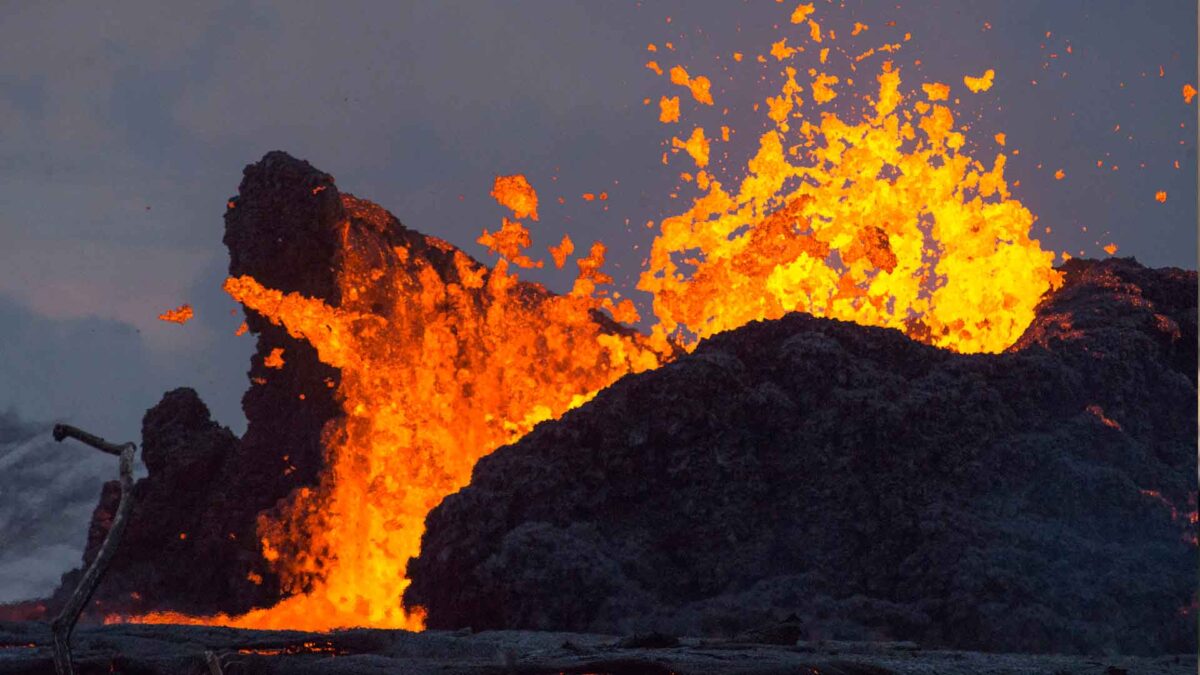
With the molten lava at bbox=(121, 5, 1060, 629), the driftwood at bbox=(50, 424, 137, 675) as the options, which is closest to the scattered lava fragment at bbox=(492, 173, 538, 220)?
the molten lava at bbox=(121, 5, 1060, 629)

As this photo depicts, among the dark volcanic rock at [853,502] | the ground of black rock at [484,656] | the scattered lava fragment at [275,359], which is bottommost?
the ground of black rock at [484,656]

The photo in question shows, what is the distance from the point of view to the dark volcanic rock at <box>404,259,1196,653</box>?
12594mm

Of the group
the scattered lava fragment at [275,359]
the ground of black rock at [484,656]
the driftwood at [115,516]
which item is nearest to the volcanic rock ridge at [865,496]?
the ground of black rock at [484,656]

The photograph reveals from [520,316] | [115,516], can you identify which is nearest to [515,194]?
[520,316]

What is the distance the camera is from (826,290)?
796 inches

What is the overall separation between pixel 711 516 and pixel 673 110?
27.7 ft

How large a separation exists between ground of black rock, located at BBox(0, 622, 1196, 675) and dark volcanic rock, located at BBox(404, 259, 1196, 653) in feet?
9.01

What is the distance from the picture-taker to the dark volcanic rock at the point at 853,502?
1259cm

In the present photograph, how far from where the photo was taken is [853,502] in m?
14.1

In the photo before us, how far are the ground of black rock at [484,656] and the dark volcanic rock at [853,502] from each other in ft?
9.01

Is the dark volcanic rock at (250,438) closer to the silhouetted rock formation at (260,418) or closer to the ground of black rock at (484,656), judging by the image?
the silhouetted rock formation at (260,418)

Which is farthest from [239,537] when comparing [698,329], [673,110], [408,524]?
[673,110]

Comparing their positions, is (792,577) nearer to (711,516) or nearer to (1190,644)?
(711,516)

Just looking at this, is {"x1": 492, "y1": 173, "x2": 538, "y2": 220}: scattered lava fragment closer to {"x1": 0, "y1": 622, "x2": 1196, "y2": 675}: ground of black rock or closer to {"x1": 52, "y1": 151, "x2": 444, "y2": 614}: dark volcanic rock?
{"x1": 52, "y1": 151, "x2": 444, "y2": 614}: dark volcanic rock
